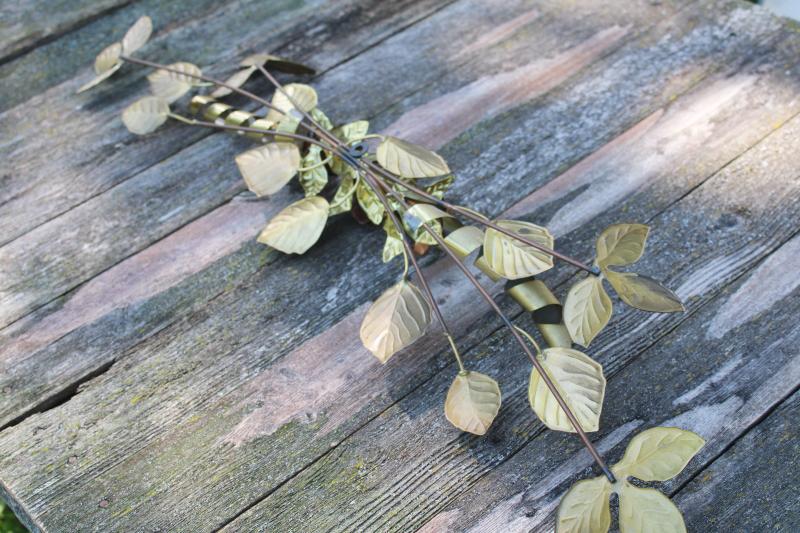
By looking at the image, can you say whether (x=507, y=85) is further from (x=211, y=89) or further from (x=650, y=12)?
(x=211, y=89)

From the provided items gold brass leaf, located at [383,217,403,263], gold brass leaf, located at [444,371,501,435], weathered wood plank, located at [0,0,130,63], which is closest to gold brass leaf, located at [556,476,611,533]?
gold brass leaf, located at [444,371,501,435]

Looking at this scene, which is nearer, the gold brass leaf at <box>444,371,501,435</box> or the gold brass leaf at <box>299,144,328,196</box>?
the gold brass leaf at <box>444,371,501,435</box>

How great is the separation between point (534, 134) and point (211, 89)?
20.8 inches

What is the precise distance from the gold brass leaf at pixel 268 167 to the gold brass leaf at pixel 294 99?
11 cm

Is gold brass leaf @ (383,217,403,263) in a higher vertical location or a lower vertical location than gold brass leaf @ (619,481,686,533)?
higher

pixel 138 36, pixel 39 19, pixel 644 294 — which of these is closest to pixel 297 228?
pixel 644 294

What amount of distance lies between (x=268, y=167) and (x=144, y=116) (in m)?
0.29

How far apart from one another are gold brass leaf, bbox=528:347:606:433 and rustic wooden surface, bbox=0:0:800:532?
0.08 metres

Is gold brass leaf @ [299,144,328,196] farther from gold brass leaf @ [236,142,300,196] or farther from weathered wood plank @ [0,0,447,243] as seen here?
weathered wood plank @ [0,0,447,243]

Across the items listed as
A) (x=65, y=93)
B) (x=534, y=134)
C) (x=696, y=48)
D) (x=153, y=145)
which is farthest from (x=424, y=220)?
(x=65, y=93)

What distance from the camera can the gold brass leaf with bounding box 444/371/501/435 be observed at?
30.6 inches

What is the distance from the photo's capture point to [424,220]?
91cm

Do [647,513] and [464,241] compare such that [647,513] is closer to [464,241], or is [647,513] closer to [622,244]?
[622,244]

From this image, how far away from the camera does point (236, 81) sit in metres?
1.21
